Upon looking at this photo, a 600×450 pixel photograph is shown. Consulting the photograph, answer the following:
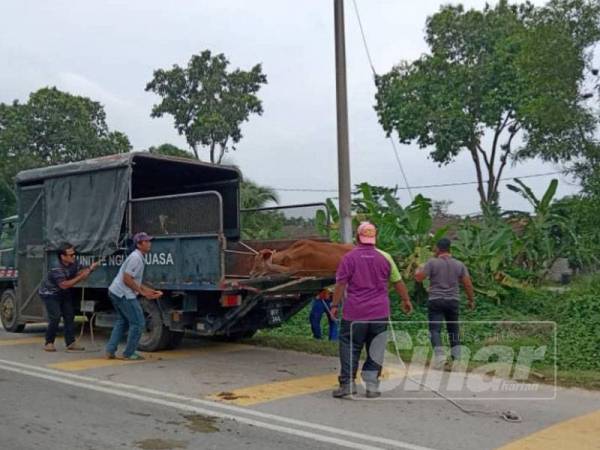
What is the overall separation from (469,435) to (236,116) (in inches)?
1228

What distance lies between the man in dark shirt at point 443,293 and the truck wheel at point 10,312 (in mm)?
7281

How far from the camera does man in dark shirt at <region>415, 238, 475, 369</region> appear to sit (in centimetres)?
888

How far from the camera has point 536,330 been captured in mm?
11391

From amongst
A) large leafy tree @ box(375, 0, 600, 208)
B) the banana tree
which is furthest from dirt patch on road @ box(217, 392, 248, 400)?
large leafy tree @ box(375, 0, 600, 208)

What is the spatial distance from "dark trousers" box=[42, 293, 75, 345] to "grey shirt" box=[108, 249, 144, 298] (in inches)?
56.9

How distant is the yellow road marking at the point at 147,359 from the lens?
9.23 m

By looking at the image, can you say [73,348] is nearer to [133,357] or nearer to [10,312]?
[133,357]

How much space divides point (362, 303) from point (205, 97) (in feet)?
98.5

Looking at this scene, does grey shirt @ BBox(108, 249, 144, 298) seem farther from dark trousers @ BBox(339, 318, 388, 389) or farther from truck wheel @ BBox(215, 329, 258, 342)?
dark trousers @ BBox(339, 318, 388, 389)

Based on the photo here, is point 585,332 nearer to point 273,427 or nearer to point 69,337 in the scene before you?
point 273,427

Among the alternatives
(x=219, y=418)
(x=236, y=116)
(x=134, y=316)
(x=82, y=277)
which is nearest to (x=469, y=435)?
(x=219, y=418)

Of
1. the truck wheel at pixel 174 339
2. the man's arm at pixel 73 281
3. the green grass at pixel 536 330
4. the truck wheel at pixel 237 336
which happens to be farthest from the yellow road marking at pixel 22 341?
the green grass at pixel 536 330

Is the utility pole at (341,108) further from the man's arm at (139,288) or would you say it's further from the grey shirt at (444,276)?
the man's arm at (139,288)

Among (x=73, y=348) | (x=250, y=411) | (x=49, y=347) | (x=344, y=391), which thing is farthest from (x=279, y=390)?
(x=49, y=347)
